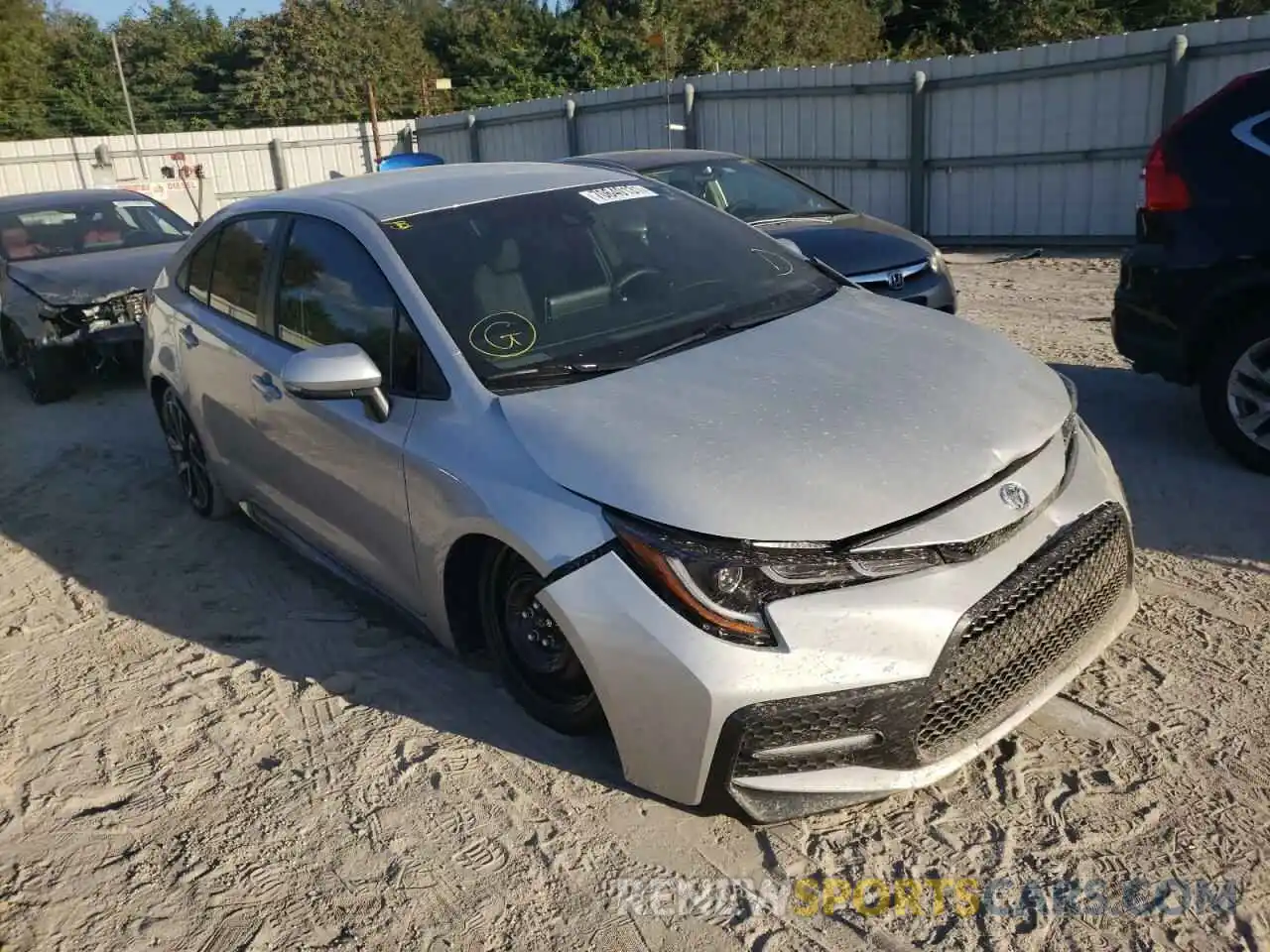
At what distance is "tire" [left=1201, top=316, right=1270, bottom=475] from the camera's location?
4.93 m

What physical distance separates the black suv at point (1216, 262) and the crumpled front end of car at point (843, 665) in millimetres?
2571

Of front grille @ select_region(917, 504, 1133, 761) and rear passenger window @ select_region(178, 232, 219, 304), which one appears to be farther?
rear passenger window @ select_region(178, 232, 219, 304)

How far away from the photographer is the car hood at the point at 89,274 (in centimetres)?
820

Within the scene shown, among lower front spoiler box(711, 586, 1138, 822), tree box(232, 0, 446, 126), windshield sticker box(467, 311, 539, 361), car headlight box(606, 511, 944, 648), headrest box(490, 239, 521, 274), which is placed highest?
tree box(232, 0, 446, 126)

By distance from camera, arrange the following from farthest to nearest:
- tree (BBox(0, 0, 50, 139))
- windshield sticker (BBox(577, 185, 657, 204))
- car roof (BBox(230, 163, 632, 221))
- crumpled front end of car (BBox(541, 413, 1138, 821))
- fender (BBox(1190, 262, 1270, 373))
A: 1. tree (BBox(0, 0, 50, 139))
2. fender (BBox(1190, 262, 1270, 373))
3. windshield sticker (BBox(577, 185, 657, 204))
4. car roof (BBox(230, 163, 632, 221))
5. crumpled front end of car (BBox(541, 413, 1138, 821))

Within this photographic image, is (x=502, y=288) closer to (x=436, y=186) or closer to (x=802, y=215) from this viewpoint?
(x=436, y=186)

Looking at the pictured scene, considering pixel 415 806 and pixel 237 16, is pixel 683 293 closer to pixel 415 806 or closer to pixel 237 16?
pixel 415 806

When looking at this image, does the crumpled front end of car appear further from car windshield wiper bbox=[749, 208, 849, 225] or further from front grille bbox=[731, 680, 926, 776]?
car windshield wiper bbox=[749, 208, 849, 225]

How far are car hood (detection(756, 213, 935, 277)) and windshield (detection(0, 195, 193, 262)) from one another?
Result: 5483 millimetres

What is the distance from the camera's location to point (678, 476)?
284 cm

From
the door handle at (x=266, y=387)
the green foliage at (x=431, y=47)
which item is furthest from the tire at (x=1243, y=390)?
the green foliage at (x=431, y=47)

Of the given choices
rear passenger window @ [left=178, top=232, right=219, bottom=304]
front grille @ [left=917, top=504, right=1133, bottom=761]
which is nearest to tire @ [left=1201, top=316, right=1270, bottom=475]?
front grille @ [left=917, top=504, right=1133, bottom=761]

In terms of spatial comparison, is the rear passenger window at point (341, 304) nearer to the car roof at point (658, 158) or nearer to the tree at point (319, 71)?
the car roof at point (658, 158)

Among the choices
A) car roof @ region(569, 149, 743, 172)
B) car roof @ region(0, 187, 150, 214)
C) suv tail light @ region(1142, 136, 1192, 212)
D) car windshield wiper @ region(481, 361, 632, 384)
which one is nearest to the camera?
car windshield wiper @ region(481, 361, 632, 384)
